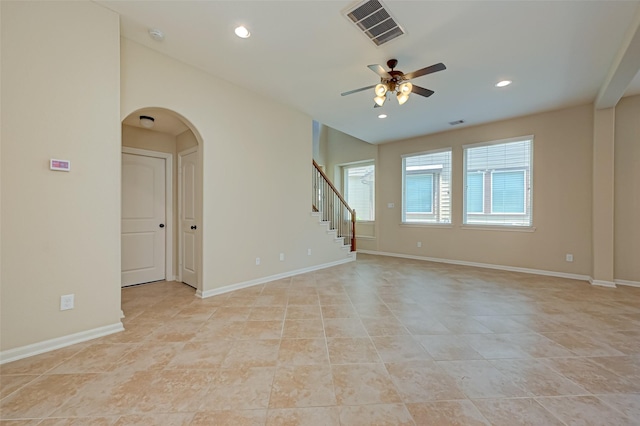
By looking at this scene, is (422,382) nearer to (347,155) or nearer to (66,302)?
(66,302)

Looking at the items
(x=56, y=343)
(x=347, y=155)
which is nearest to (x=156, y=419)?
(x=56, y=343)

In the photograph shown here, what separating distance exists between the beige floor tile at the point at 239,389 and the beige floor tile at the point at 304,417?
0.11m

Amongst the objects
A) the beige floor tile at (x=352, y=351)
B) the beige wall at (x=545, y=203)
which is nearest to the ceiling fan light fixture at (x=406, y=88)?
the beige floor tile at (x=352, y=351)

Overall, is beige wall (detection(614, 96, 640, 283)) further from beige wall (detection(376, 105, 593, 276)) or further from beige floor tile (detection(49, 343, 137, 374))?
beige floor tile (detection(49, 343, 137, 374))

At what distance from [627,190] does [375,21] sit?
481 cm

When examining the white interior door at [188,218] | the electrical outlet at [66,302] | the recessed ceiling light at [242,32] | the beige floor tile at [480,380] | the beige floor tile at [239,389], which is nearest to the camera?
the beige floor tile at [239,389]

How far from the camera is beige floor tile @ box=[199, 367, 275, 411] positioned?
151cm

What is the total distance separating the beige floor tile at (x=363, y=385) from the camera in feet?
5.12

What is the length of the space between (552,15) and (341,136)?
216 inches

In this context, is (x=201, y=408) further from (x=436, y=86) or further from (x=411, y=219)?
(x=411, y=219)

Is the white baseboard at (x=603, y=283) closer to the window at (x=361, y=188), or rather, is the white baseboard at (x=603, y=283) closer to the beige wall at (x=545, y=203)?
the beige wall at (x=545, y=203)

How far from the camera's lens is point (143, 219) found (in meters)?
3.98

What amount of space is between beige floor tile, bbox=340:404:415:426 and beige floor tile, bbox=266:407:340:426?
2.2 inches

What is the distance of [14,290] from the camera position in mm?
1942
